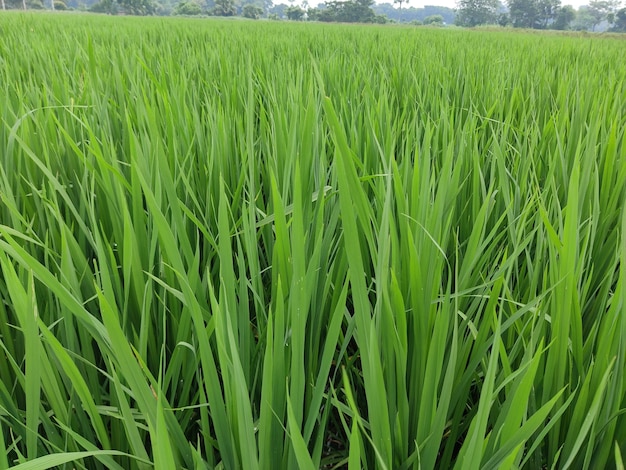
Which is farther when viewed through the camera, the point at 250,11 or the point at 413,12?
the point at 413,12

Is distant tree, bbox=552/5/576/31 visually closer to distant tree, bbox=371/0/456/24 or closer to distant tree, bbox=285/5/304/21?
distant tree, bbox=285/5/304/21

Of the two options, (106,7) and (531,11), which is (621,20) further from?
(106,7)

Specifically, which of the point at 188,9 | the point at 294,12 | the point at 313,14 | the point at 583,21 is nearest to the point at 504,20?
the point at 583,21

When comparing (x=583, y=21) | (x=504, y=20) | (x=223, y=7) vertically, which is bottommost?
(x=504, y=20)

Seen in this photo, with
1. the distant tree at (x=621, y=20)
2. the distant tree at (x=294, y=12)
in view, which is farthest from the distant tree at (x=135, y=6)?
the distant tree at (x=621, y=20)

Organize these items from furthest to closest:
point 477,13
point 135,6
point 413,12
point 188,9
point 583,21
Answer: point 413,12
point 583,21
point 477,13
point 188,9
point 135,6

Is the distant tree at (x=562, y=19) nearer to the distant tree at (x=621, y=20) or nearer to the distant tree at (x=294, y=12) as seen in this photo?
the distant tree at (x=621, y=20)

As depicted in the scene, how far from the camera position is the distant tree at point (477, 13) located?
36812mm

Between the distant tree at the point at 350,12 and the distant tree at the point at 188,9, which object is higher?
the distant tree at the point at 188,9

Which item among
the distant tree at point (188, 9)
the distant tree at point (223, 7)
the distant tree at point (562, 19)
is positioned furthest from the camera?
the distant tree at point (562, 19)

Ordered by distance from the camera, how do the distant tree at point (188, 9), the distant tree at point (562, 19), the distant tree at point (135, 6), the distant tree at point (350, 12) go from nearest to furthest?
the distant tree at point (350, 12) → the distant tree at point (135, 6) → the distant tree at point (188, 9) → the distant tree at point (562, 19)

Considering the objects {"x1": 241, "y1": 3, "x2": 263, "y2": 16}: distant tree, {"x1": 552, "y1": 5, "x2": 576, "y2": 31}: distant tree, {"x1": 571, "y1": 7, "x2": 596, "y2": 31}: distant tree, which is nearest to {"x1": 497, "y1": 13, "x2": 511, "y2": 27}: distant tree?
{"x1": 552, "y1": 5, "x2": 576, "y2": 31}: distant tree

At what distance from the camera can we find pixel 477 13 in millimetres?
36812

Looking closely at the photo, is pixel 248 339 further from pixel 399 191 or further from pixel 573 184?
pixel 573 184
